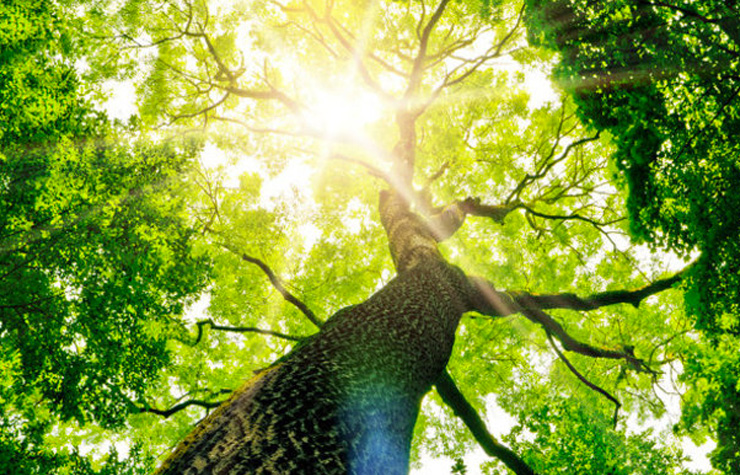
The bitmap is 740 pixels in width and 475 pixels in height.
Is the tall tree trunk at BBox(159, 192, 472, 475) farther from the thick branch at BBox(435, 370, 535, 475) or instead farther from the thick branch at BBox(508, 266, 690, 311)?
the thick branch at BBox(508, 266, 690, 311)

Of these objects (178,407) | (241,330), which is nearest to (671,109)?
(241,330)

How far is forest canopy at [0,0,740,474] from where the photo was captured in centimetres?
457

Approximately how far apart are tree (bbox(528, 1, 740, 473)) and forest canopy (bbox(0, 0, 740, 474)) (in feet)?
0.09

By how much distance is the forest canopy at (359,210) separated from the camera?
457 cm

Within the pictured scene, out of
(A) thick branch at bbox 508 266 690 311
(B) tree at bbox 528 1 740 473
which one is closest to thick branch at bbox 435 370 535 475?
(A) thick branch at bbox 508 266 690 311

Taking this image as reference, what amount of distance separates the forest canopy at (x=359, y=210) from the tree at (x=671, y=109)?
0.09ft

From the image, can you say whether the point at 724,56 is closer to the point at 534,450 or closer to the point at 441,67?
the point at 534,450

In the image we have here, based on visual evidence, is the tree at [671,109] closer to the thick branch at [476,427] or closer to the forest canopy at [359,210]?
the forest canopy at [359,210]

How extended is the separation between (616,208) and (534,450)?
8.13 m

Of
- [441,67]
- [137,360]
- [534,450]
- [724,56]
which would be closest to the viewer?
[724,56]

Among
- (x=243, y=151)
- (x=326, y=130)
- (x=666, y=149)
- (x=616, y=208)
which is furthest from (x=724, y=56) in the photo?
(x=243, y=151)

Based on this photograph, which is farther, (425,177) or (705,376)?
(425,177)

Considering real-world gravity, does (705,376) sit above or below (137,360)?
below

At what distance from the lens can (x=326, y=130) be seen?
11.3 metres
